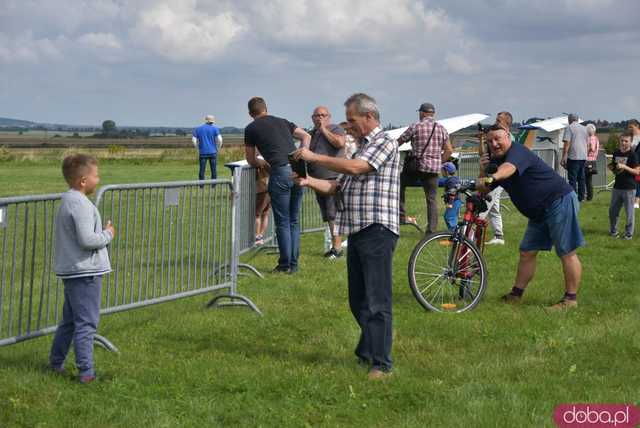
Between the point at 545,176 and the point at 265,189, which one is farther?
the point at 265,189

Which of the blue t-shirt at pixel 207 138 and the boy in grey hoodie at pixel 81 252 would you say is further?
the blue t-shirt at pixel 207 138

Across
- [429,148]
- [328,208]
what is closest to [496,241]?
[429,148]

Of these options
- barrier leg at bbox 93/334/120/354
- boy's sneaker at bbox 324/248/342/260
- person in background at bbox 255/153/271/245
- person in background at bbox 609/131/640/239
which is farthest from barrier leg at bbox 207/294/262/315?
person in background at bbox 609/131/640/239

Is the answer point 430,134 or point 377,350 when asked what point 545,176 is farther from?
point 430,134

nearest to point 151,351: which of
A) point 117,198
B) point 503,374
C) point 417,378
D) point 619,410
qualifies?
point 117,198

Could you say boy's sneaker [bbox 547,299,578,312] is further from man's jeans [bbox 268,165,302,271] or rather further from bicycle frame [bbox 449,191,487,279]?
man's jeans [bbox 268,165,302,271]

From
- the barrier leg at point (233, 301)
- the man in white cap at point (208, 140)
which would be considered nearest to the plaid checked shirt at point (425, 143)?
the barrier leg at point (233, 301)

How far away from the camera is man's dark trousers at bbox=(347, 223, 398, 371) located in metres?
6.04

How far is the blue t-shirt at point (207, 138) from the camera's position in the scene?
23297mm

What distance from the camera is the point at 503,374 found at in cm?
630

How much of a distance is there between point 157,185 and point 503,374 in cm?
324

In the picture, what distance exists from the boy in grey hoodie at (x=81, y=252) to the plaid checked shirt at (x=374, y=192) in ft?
5.19

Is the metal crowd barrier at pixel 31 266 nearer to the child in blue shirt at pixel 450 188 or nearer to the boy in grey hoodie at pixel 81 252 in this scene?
the boy in grey hoodie at pixel 81 252

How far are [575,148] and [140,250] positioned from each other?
43.9ft
